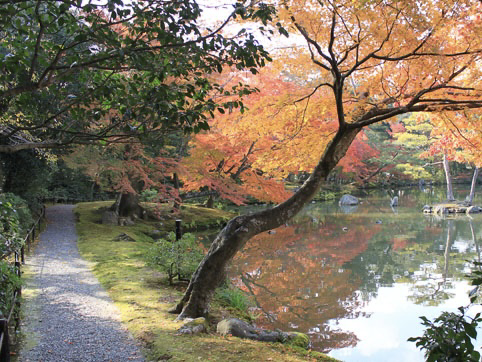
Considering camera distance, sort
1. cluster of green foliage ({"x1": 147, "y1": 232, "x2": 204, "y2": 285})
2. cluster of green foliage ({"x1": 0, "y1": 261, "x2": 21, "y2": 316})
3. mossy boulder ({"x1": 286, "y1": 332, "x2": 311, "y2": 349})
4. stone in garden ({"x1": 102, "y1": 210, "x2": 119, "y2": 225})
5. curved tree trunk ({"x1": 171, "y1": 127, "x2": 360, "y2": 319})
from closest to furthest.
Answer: cluster of green foliage ({"x1": 0, "y1": 261, "x2": 21, "y2": 316})
mossy boulder ({"x1": 286, "y1": 332, "x2": 311, "y2": 349})
curved tree trunk ({"x1": 171, "y1": 127, "x2": 360, "y2": 319})
cluster of green foliage ({"x1": 147, "y1": 232, "x2": 204, "y2": 285})
stone in garden ({"x1": 102, "y1": 210, "x2": 119, "y2": 225})

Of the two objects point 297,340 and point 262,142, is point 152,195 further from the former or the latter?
point 297,340

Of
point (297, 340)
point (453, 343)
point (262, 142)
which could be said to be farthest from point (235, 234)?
point (262, 142)

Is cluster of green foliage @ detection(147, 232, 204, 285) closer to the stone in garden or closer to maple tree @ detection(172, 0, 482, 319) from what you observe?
maple tree @ detection(172, 0, 482, 319)

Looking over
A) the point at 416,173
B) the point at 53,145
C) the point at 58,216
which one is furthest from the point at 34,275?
the point at 416,173

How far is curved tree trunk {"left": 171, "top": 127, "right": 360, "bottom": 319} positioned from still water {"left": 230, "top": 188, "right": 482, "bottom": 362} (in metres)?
1.67

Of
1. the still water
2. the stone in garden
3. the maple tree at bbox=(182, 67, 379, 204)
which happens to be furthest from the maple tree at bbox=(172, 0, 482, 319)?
the stone in garden

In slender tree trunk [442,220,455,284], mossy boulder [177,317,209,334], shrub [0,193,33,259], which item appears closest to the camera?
shrub [0,193,33,259]

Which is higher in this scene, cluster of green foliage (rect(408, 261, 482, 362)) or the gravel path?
cluster of green foliage (rect(408, 261, 482, 362))

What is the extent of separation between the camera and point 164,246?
6746 mm

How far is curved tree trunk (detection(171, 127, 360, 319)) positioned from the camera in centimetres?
500

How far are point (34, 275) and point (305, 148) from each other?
5.52 meters

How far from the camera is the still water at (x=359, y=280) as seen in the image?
6168 mm

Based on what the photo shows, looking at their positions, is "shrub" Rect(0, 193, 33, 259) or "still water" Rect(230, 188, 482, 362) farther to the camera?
"still water" Rect(230, 188, 482, 362)

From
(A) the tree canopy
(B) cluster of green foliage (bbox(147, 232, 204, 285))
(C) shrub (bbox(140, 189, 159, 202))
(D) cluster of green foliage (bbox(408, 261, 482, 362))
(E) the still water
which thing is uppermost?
(A) the tree canopy
